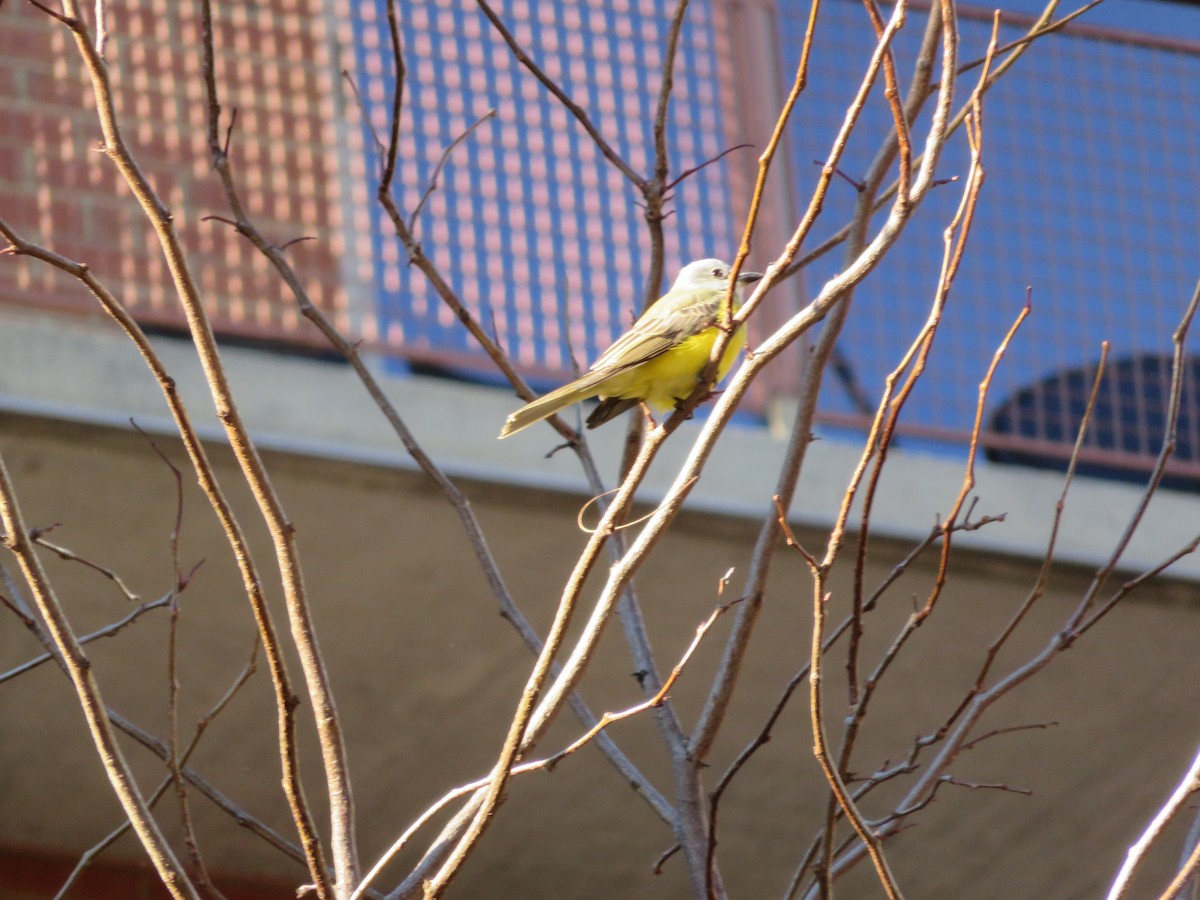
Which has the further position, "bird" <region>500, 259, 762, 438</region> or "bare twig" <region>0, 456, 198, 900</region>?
"bird" <region>500, 259, 762, 438</region>

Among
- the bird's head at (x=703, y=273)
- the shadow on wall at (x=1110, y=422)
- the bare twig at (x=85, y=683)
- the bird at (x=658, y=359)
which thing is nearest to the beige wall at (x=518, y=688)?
the shadow on wall at (x=1110, y=422)

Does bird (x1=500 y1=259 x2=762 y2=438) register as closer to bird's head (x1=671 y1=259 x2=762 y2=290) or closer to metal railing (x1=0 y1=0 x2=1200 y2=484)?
bird's head (x1=671 y1=259 x2=762 y2=290)

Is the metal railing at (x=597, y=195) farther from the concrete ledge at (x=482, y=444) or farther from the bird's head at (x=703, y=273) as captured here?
the bird's head at (x=703, y=273)

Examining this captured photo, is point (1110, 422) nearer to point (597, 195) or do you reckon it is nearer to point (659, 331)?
point (597, 195)

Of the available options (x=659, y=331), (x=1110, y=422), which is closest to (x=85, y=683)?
(x=659, y=331)

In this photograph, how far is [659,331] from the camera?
3.92 metres

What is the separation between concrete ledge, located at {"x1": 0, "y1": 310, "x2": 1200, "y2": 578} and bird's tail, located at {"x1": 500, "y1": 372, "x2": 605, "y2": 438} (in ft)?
4.83

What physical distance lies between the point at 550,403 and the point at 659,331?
0.50 metres

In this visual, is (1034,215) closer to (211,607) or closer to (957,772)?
(957,772)

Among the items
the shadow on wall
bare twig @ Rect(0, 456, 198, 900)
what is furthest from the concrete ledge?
bare twig @ Rect(0, 456, 198, 900)

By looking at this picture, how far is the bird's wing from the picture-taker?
3.87 m

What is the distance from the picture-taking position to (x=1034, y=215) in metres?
6.29

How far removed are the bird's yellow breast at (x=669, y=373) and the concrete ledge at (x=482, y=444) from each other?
47.7 inches

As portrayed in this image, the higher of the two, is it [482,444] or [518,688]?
[482,444]
